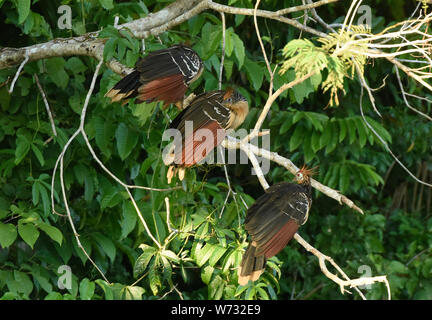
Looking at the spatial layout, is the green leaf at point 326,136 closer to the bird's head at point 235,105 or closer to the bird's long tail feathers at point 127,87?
the bird's head at point 235,105

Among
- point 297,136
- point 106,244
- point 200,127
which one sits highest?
point 200,127

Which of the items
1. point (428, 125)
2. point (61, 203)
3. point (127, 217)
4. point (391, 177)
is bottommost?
point (391, 177)

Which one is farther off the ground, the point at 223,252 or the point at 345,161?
the point at 223,252

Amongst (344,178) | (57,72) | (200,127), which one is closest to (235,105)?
(200,127)

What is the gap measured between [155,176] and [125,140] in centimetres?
44

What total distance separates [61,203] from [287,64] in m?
2.13

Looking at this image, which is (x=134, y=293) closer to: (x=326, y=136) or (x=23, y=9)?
(x=23, y=9)

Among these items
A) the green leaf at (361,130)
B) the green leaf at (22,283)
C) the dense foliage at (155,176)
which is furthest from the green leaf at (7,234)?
the green leaf at (361,130)

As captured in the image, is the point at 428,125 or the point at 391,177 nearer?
the point at 428,125

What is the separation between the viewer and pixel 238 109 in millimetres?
2602

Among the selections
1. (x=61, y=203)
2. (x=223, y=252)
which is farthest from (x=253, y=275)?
(x=61, y=203)

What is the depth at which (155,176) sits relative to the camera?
2.84 m

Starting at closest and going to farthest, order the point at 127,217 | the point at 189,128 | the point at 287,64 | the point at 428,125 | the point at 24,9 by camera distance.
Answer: the point at 287,64 < the point at 189,128 < the point at 24,9 < the point at 127,217 < the point at 428,125

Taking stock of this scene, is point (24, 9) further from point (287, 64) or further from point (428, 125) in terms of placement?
point (428, 125)
